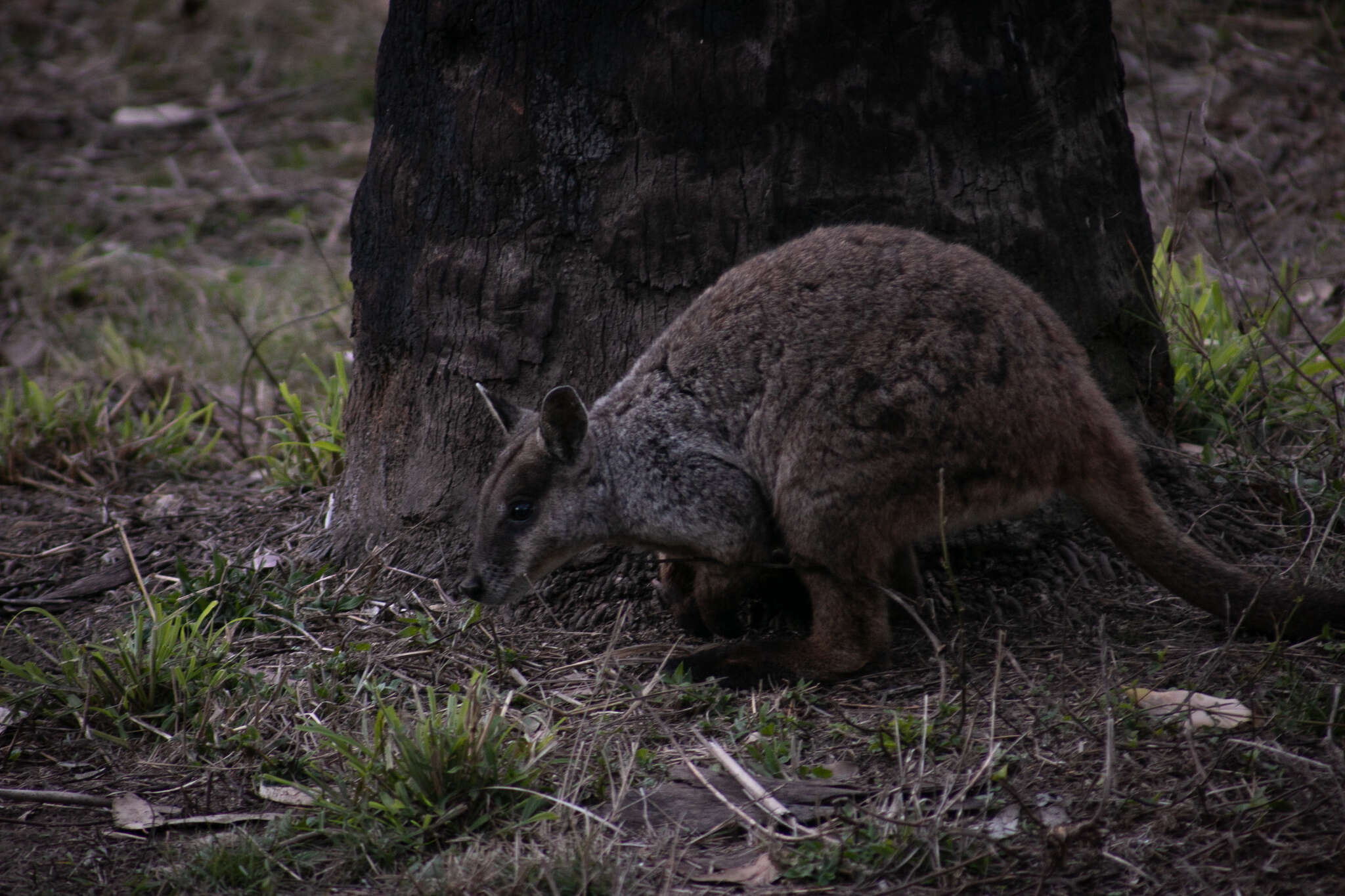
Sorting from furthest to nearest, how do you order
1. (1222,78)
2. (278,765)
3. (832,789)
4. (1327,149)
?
(1222,78) → (1327,149) → (278,765) → (832,789)

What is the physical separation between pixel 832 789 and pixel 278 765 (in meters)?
1.52

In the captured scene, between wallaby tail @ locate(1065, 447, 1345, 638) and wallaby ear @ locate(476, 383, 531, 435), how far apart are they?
1.80 meters

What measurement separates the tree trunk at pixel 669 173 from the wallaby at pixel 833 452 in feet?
0.82

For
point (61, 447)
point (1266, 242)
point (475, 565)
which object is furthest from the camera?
point (1266, 242)

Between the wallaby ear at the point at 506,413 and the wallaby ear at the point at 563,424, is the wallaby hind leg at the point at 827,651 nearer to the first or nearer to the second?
the wallaby ear at the point at 563,424

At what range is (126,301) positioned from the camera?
7.55m

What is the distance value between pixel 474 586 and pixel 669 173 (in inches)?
59.6

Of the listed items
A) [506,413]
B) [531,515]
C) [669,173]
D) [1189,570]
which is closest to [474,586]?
[531,515]

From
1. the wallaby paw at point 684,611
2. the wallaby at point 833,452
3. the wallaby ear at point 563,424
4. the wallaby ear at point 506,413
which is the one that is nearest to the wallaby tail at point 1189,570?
the wallaby at point 833,452

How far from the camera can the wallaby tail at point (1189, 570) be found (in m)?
3.39

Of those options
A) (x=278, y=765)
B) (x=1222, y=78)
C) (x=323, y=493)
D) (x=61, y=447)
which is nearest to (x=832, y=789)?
(x=278, y=765)

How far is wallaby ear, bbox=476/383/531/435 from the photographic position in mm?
4039

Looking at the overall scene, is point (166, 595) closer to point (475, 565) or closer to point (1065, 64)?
point (475, 565)

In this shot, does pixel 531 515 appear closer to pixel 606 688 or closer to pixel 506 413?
pixel 506 413
